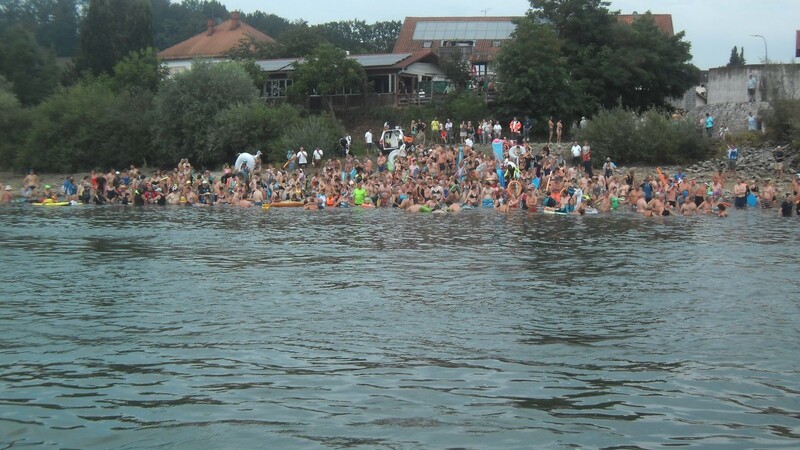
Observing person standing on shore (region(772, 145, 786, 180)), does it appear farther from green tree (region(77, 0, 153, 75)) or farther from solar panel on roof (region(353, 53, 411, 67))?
green tree (region(77, 0, 153, 75))

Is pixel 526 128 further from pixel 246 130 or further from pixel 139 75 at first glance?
pixel 139 75

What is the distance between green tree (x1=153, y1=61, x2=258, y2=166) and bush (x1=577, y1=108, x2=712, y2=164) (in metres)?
19.9

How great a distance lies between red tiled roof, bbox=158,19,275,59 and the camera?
252 feet

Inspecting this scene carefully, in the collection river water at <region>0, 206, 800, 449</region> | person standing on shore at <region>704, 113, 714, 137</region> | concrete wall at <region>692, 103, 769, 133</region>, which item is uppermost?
concrete wall at <region>692, 103, 769, 133</region>

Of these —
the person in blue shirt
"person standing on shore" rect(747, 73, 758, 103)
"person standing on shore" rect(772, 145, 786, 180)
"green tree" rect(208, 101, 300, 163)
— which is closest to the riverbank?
"person standing on shore" rect(772, 145, 786, 180)

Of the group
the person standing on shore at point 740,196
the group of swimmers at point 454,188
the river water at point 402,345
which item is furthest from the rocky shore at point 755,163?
the river water at point 402,345

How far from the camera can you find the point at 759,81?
40.6m

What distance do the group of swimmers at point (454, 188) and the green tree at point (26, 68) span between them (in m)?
30.2

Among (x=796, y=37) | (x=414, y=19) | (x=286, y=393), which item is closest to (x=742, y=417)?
(x=286, y=393)

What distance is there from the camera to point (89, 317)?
12.7 metres

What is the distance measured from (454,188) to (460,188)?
2.40 feet

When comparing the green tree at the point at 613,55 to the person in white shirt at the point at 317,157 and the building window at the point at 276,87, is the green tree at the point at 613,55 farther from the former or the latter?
the building window at the point at 276,87

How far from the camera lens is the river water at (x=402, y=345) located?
8.20 metres

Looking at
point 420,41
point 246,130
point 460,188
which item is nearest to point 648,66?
point 420,41
